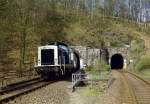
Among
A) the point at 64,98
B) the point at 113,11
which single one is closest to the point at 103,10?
the point at 113,11

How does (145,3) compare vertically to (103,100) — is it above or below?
above

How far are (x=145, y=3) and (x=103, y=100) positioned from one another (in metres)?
92.7

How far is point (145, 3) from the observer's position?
110062mm

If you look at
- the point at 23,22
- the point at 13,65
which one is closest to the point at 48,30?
the point at 13,65

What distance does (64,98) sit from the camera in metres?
22.4

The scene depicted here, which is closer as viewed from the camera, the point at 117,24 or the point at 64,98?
the point at 64,98

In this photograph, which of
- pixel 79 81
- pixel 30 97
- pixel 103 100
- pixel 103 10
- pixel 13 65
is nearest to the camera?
pixel 103 100

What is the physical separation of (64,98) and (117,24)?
2632 inches

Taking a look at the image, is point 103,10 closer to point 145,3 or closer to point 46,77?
point 145,3

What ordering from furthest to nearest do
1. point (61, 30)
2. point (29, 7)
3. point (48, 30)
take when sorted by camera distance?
point (61, 30), point (48, 30), point (29, 7)

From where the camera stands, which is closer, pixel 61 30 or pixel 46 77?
pixel 46 77

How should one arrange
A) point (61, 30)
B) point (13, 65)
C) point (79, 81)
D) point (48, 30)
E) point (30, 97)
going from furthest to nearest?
1. point (61, 30)
2. point (48, 30)
3. point (13, 65)
4. point (79, 81)
5. point (30, 97)

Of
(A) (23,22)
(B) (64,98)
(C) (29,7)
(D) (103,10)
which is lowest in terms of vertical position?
(B) (64,98)

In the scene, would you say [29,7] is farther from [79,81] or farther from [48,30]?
[79,81]
